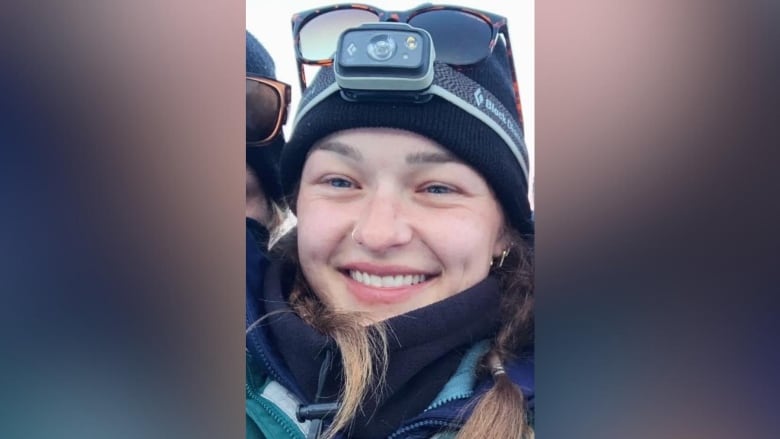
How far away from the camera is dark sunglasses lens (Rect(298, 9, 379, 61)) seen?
68.4 inches

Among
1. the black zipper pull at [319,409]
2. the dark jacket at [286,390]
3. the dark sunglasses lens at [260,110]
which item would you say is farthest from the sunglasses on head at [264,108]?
the black zipper pull at [319,409]

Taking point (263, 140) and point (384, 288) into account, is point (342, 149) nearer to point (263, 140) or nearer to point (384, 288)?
point (263, 140)

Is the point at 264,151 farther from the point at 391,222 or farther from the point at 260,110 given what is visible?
the point at 391,222

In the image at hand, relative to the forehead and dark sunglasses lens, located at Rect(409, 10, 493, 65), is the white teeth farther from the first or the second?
dark sunglasses lens, located at Rect(409, 10, 493, 65)

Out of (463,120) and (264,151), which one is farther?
(264,151)

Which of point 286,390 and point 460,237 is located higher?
point 460,237

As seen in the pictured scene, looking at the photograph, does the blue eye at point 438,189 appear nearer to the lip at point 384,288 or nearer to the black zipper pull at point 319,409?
the lip at point 384,288

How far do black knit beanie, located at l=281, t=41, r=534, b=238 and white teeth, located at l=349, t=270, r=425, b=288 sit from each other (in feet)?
0.96

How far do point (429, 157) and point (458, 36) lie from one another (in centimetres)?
32

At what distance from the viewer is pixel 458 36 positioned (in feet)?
5.59

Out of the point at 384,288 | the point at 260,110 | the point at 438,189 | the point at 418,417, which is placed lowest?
the point at 418,417

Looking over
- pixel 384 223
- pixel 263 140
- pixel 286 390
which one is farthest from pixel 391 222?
pixel 286 390
